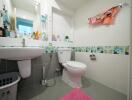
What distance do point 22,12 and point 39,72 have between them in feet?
4.12

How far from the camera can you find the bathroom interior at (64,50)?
1.29 meters

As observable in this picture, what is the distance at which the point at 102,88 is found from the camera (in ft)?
5.16

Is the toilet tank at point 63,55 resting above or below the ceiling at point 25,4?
below

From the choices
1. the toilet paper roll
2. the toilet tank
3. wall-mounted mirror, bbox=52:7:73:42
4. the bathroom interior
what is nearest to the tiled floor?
the bathroom interior

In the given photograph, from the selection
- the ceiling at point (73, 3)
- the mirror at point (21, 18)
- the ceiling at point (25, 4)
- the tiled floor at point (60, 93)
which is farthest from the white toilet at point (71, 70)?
the ceiling at point (73, 3)

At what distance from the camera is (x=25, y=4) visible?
1.70 meters

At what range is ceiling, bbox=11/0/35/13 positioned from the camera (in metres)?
1.61

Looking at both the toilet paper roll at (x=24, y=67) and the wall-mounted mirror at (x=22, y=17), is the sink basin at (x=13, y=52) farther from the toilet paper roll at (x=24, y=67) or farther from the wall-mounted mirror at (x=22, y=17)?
the wall-mounted mirror at (x=22, y=17)

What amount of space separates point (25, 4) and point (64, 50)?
124 centimetres

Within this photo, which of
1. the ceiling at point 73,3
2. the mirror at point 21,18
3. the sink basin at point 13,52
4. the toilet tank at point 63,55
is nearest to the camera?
the sink basin at point 13,52

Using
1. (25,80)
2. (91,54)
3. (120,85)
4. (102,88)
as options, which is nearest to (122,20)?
(91,54)

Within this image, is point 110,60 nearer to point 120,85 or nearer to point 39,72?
point 120,85

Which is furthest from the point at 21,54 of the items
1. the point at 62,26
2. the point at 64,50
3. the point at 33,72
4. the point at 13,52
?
the point at 62,26

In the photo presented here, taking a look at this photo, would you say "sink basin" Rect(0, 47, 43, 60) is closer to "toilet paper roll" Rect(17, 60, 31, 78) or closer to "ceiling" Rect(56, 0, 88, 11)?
"toilet paper roll" Rect(17, 60, 31, 78)
